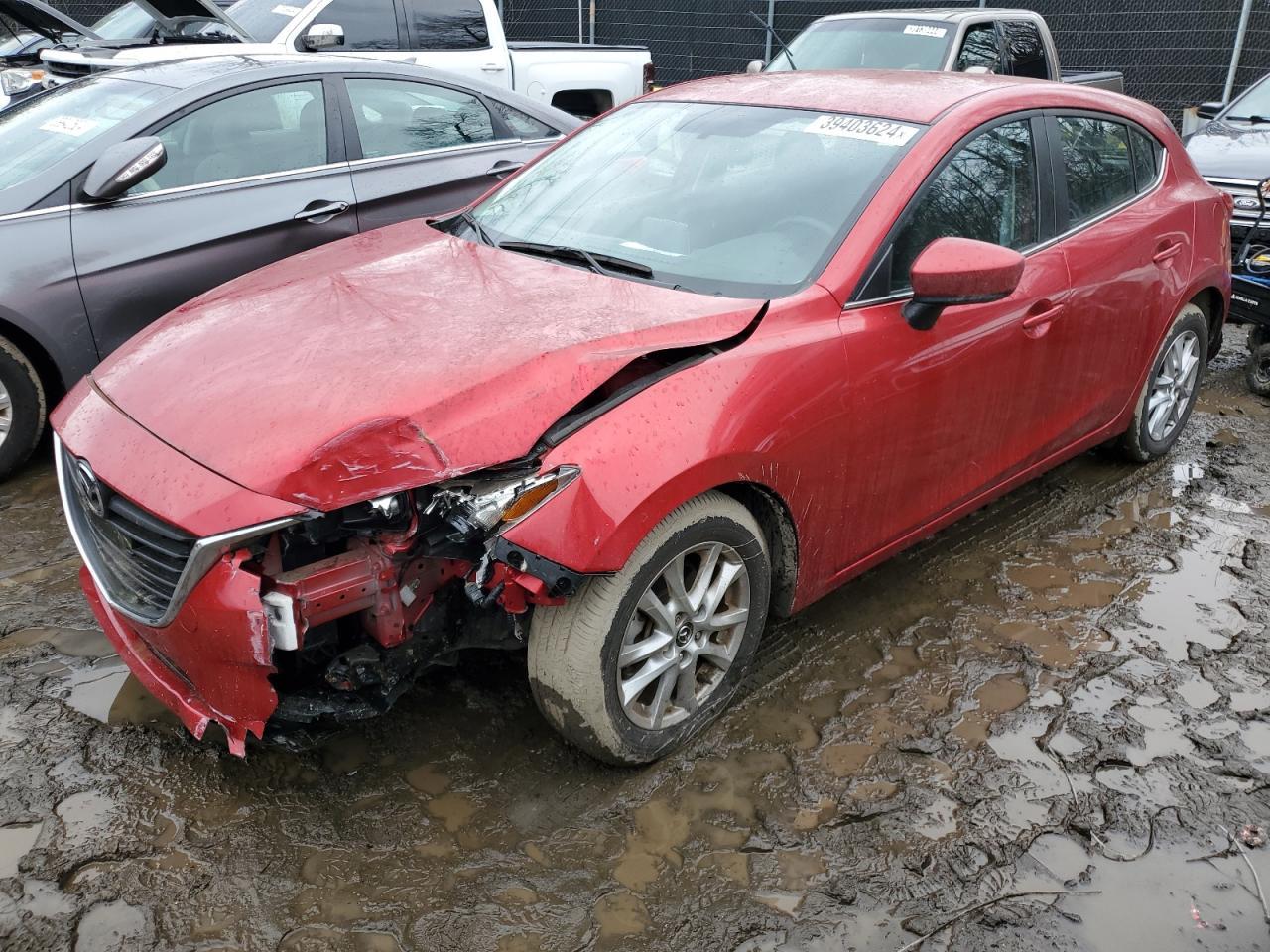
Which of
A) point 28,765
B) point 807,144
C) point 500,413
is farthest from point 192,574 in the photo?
point 807,144

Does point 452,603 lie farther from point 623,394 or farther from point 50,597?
point 50,597

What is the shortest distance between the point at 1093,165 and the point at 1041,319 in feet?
2.83

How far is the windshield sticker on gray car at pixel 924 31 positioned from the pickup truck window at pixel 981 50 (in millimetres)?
190

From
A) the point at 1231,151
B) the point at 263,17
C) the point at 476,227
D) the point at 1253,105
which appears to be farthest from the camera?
the point at 1253,105

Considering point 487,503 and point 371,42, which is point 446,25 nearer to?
point 371,42

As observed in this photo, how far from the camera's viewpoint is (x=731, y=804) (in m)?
2.74

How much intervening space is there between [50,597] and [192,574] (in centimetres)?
160

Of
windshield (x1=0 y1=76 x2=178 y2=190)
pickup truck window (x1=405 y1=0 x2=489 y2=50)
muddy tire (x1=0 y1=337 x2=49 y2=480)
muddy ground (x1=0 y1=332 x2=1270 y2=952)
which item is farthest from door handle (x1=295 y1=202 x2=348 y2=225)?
pickup truck window (x1=405 y1=0 x2=489 y2=50)

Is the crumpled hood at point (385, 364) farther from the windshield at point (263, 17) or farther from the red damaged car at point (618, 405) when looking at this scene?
the windshield at point (263, 17)

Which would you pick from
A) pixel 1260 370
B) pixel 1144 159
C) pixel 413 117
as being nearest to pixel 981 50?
pixel 1260 370

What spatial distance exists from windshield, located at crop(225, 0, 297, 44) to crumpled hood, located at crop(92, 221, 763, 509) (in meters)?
5.34

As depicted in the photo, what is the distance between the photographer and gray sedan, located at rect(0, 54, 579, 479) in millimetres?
4215

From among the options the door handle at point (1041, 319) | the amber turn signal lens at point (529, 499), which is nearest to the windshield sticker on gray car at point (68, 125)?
the amber turn signal lens at point (529, 499)

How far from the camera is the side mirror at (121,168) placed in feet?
13.8
